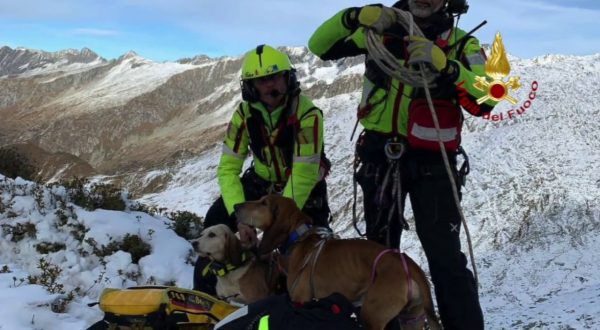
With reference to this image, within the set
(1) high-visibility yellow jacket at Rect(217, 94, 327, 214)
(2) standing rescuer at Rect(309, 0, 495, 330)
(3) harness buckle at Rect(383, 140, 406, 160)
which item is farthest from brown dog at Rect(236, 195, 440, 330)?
(3) harness buckle at Rect(383, 140, 406, 160)

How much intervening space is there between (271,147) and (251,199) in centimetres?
83

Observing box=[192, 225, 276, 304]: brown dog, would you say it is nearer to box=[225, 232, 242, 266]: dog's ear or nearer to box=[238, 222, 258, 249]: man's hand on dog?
box=[225, 232, 242, 266]: dog's ear

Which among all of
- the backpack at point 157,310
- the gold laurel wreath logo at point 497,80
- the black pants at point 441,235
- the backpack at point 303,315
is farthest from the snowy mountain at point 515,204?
the backpack at point 303,315

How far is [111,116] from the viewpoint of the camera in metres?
195

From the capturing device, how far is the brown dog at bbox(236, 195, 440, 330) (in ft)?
14.3

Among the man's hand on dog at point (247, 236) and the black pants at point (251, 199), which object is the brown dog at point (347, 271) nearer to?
the man's hand on dog at point (247, 236)

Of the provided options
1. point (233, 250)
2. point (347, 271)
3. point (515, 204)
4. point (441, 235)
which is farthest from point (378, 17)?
point (515, 204)

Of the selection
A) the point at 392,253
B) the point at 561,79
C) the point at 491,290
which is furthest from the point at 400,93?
the point at 561,79

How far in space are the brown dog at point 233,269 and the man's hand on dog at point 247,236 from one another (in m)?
0.12

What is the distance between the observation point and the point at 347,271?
15.7 feet

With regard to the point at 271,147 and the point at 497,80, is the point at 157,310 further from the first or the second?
the point at 497,80

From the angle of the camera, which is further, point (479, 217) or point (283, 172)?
point (479, 217)

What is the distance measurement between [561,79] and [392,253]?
81347mm

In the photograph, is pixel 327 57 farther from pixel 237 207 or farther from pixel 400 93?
pixel 237 207
